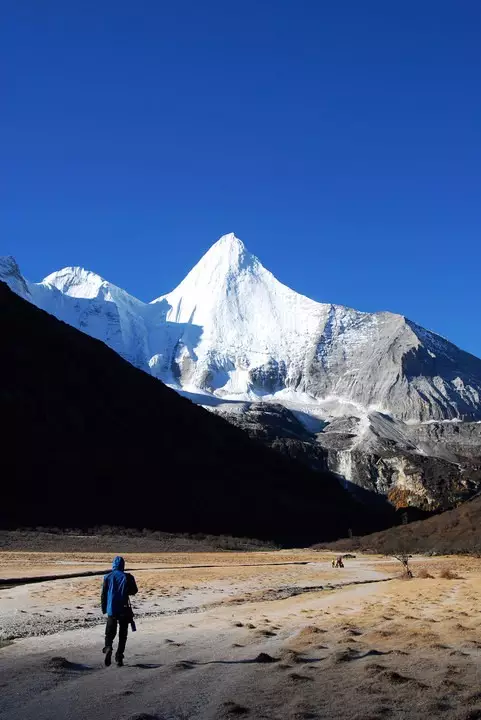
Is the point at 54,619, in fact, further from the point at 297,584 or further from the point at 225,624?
the point at 297,584

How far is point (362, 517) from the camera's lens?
433 ft

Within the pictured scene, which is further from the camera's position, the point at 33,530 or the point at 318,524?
the point at 318,524

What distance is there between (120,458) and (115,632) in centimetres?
9830

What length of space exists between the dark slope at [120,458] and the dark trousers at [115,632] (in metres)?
77.0

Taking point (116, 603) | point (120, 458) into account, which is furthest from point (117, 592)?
point (120, 458)

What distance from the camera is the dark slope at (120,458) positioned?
9894 cm

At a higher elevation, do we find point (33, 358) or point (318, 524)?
point (33, 358)

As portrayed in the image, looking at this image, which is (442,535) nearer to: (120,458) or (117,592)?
(120,458)

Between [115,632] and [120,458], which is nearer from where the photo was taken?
[115,632]

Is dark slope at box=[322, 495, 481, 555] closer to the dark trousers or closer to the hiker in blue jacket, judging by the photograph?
the hiker in blue jacket

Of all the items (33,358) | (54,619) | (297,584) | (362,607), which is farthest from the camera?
(33,358)

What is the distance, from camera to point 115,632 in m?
12.8

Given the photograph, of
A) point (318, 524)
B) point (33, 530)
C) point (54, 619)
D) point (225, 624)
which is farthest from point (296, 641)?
point (318, 524)

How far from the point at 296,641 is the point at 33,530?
74.1 m
